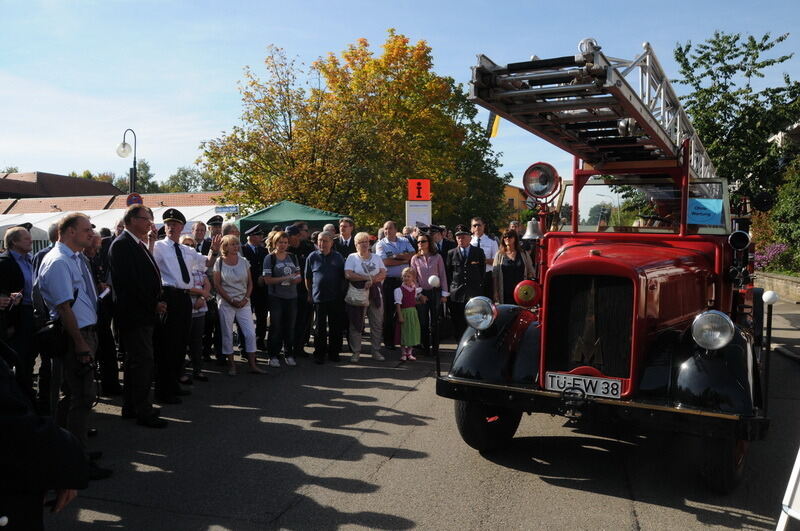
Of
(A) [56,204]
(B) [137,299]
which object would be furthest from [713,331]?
(A) [56,204]

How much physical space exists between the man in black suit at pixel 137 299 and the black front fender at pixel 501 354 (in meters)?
2.85

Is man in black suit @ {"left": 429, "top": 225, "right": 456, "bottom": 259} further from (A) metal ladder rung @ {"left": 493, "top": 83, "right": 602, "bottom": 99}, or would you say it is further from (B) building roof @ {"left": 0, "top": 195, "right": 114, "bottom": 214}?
(B) building roof @ {"left": 0, "top": 195, "right": 114, "bottom": 214}

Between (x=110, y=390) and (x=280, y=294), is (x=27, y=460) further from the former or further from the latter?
(x=280, y=294)

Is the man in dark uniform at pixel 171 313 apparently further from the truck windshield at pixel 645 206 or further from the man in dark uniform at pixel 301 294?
the truck windshield at pixel 645 206

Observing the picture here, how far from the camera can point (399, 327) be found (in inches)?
392

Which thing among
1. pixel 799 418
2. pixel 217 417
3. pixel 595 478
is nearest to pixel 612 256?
pixel 595 478

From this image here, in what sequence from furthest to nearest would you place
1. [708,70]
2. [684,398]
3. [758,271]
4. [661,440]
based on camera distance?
[708,70] < [758,271] < [661,440] < [684,398]

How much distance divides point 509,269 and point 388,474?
18.1 ft

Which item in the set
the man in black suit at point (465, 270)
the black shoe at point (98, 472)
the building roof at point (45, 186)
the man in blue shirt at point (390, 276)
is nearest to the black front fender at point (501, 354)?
the black shoe at point (98, 472)

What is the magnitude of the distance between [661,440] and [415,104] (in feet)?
88.9

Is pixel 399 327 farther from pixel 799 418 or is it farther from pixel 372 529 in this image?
pixel 372 529

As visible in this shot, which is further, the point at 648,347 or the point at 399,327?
the point at 399,327

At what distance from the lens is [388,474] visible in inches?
192

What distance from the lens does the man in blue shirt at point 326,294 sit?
9102 millimetres
